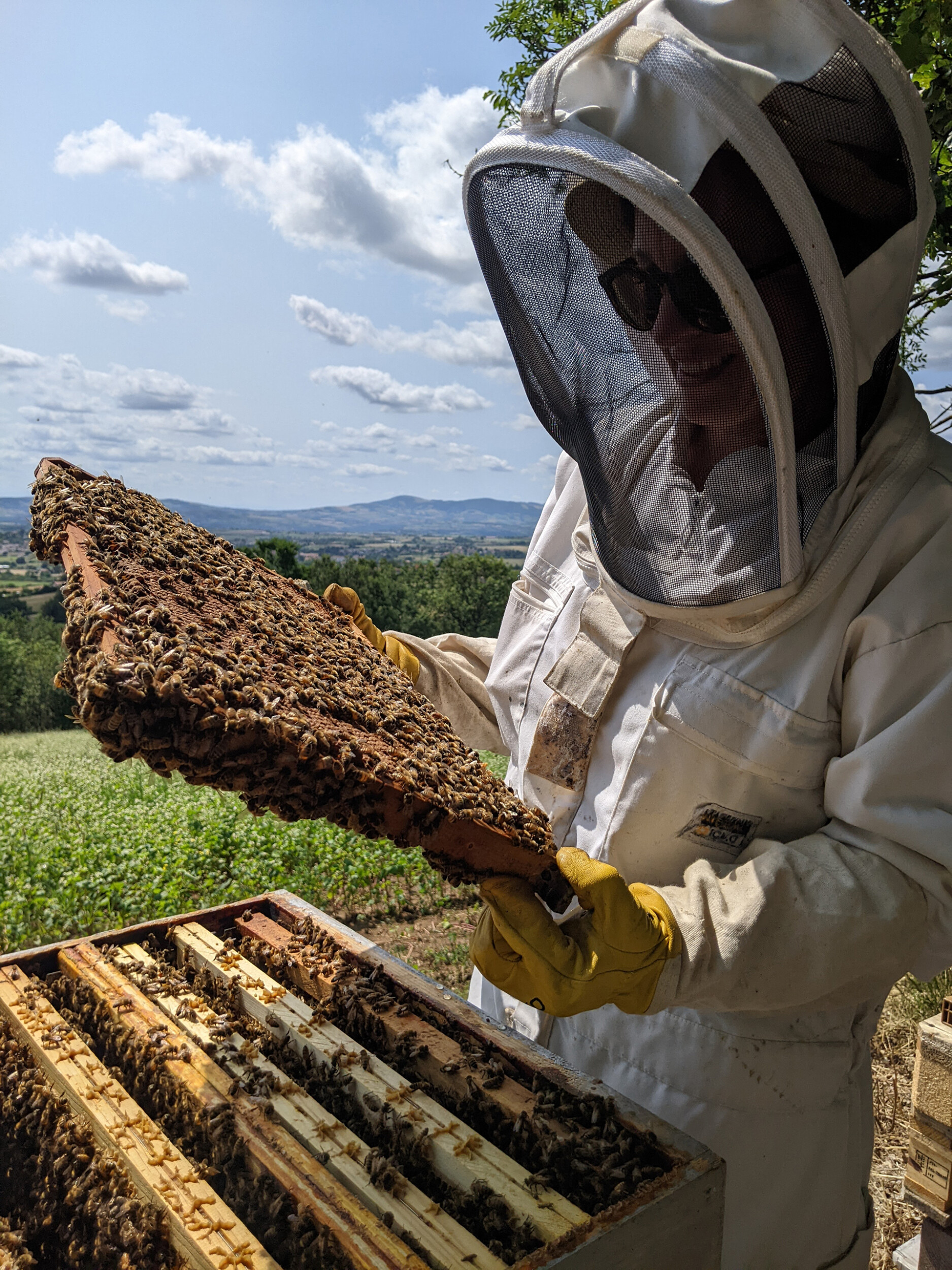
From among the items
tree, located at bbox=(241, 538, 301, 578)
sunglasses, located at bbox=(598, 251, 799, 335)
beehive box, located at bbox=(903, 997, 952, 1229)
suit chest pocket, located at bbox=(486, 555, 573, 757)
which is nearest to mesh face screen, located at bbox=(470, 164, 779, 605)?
sunglasses, located at bbox=(598, 251, 799, 335)

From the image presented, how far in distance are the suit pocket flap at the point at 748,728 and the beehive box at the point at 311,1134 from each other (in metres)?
0.82

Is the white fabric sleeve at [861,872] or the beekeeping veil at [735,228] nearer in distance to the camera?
the beekeeping veil at [735,228]

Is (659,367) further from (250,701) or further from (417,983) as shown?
(417,983)

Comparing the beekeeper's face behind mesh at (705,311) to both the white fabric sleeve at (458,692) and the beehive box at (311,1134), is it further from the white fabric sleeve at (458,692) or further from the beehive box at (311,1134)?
the beehive box at (311,1134)

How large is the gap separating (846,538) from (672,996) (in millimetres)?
1112

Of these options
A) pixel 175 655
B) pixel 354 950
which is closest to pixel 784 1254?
pixel 354 950

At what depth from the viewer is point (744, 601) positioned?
1.89 m

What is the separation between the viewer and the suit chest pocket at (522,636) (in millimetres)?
2451

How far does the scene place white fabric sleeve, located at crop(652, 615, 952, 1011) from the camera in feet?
5.80

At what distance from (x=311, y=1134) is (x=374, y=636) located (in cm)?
162

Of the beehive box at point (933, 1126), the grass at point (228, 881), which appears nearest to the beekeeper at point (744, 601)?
the beehive box at point (933, 1126)

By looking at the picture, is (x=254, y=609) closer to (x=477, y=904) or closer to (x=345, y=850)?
(x=477, y=904)

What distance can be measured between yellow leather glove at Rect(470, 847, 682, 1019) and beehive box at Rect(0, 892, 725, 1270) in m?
0.20

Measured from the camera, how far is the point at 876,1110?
13.7ft
